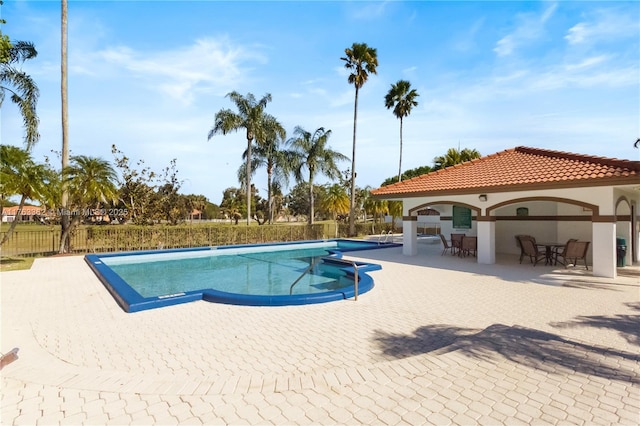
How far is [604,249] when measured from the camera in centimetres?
1064

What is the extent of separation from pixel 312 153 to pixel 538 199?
20018 mm

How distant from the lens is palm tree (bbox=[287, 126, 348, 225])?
29516mm

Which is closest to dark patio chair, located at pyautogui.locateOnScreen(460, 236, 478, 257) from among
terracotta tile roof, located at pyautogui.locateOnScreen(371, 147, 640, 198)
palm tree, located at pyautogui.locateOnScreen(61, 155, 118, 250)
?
terracotta tile roof, located at pyautogui.locateOnScreen(371, 147, 640, 198)

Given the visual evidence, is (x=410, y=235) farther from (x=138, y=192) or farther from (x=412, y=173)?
(x=412, y=173)

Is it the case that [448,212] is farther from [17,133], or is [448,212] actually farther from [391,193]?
[17,133]

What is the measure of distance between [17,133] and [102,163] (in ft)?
13.7

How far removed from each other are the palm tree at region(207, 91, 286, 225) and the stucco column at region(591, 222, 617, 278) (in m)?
20.5

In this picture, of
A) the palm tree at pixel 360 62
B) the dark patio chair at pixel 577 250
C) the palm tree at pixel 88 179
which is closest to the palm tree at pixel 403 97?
the palm tree at pixel 360 62

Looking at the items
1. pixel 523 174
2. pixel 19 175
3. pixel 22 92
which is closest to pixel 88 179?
pixel 19 175

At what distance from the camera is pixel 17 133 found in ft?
53.0

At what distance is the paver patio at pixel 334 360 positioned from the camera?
3.42 meters

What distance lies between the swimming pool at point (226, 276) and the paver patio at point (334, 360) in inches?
17.0

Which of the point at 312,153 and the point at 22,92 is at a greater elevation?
the point at 22,92

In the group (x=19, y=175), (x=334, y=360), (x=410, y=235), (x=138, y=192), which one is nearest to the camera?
(x=334, y=360)
